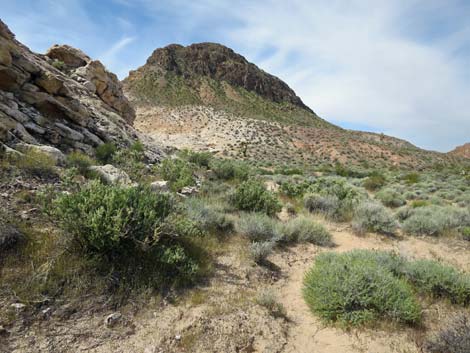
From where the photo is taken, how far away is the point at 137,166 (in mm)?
7887

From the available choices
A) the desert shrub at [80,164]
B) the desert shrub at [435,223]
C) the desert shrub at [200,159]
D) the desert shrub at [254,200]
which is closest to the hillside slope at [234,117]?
the desert shrub at [200,159]

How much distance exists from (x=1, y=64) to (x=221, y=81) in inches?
2487

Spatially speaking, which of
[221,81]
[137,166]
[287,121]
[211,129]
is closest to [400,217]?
[137,166]

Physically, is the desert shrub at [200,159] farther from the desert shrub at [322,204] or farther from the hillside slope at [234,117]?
the hillside slope at [234,117]

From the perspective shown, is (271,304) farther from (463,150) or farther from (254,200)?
(463,150)

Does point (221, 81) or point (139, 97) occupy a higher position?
point (221, 81)

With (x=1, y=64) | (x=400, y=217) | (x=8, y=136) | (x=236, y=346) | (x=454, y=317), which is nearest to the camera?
(x=236, y=346)

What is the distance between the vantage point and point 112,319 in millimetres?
3031

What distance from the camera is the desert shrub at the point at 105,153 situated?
348 inches

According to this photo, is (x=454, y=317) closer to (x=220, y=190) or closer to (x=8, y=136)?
(x=220, y=190)

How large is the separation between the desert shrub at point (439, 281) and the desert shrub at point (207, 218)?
3275 mm

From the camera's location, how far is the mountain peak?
222ft

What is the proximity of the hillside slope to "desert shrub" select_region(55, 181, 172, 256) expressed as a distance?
27.0 meters

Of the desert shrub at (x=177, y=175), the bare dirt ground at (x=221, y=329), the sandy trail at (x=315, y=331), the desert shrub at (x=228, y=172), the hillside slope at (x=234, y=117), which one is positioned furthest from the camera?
the hillside slope at (x=234, y=117)
